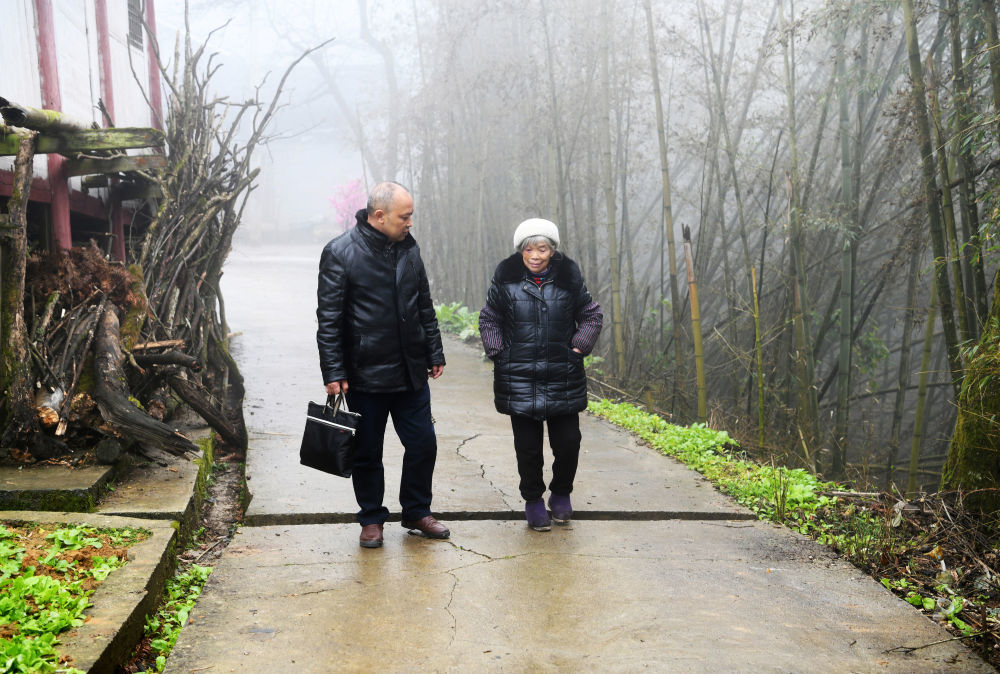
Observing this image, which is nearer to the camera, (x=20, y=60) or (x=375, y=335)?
(x=375, y=335)

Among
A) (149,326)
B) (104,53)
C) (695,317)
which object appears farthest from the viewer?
(104,53)

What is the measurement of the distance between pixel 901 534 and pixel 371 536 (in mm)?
2124

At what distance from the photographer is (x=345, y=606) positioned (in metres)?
2.76

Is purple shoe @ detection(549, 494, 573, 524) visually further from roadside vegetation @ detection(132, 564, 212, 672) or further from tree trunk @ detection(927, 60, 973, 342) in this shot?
tree trunk @ detection(927, 60, 973, 342)

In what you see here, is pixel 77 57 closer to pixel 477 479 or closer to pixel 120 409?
pixel 120 409

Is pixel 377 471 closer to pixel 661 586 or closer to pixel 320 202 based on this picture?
pixel 661 586

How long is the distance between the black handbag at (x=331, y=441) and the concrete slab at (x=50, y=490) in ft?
2.84

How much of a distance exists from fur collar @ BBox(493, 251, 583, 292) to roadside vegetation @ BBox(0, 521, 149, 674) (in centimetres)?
162

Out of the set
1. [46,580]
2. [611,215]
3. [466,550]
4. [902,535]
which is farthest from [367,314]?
→ [611,215]

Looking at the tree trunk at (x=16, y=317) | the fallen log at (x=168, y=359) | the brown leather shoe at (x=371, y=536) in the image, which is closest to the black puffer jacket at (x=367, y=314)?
the brown leather shoe at (x=371, y=536)

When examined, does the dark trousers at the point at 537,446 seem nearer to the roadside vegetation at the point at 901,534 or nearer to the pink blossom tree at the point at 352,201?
the roadside vegetation at the point at 901,534

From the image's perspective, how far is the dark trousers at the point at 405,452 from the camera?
328 centimetres

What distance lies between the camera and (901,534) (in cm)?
370

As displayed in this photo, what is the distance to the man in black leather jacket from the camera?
3205 mm
